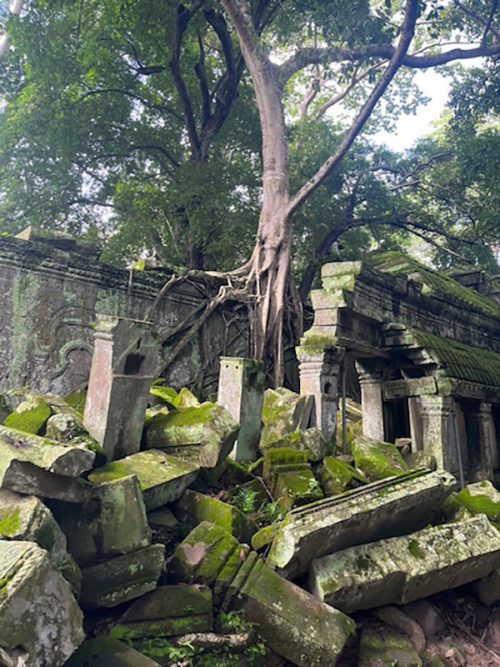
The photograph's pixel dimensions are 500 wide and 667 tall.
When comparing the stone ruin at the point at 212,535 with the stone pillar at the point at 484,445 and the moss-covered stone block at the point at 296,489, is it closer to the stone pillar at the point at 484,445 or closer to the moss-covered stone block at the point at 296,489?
the moss-covered stone block at the point at 296,489

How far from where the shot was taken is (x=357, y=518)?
3.05 meters

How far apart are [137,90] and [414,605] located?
1181 cm

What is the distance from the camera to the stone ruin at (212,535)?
7.31ft

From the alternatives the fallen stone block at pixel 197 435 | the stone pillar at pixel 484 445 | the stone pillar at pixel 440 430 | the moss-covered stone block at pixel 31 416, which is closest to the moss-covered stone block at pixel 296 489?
the fallen stone block at pixel 197 435

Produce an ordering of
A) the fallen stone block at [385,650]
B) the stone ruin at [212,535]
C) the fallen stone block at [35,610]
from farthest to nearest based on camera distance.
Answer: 1. the fallen stone block at [385,650]
2. the stone ruin at [212,535]
3. the fallen stone block at [35,610]

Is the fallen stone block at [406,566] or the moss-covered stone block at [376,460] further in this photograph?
the moss-covered stone block at [376,460]

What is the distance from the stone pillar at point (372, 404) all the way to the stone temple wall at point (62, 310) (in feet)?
8.83

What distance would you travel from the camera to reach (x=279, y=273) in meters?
7.99

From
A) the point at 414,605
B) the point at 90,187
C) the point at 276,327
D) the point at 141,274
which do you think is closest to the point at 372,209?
the point at 276,327

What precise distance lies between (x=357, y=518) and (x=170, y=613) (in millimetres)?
1269

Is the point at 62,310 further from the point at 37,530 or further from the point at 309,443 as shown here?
the point at 37,530

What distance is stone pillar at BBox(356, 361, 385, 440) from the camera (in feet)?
21.6

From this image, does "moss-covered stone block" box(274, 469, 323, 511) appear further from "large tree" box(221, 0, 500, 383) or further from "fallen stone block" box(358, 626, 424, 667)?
"large tree" box(221, 0, 500, 383)

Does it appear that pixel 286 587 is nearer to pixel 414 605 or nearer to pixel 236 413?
pixel 414 605
